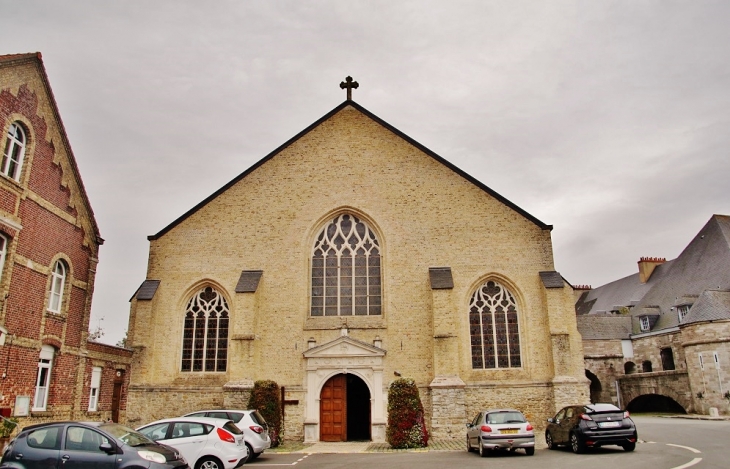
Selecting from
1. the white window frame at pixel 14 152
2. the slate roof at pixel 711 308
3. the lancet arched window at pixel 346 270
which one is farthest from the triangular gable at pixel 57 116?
the slate roof at pixel 711 308

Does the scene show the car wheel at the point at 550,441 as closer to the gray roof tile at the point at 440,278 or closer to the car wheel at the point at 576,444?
the car wheel at the point at 576,444

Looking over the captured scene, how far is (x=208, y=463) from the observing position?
11.1 meters

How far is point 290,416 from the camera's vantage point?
63.3ft

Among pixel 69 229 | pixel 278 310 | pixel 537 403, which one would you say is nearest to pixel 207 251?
pixel 278 310

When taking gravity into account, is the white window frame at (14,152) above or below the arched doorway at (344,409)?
above

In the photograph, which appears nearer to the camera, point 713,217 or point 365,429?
point 365,429

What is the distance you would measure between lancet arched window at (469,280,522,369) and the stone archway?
3.49 m

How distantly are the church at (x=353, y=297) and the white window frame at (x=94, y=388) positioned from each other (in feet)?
4.37

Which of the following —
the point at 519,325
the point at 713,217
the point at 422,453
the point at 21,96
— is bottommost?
the point at 422,453

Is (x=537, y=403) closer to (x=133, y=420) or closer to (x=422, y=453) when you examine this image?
(x=422, y=453)

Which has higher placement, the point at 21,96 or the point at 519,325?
the point at 21,96

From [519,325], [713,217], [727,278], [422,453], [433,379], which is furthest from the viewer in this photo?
[713,217]

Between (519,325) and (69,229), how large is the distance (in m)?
15.3

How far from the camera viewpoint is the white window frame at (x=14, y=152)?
1491 centimetres
